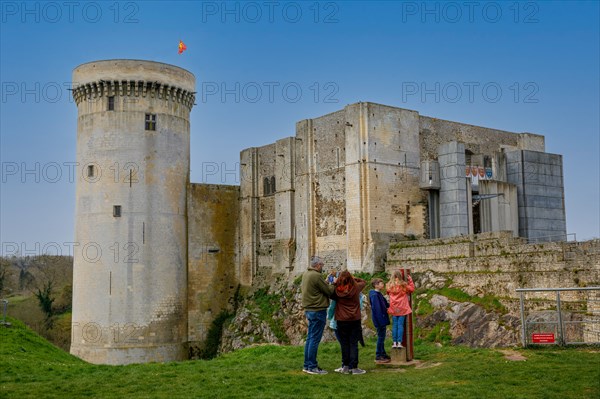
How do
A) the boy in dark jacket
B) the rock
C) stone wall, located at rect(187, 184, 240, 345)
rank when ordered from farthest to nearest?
stone wall, located at rect(187, 184, 240, 345) → the rock → the boy in dark jacket

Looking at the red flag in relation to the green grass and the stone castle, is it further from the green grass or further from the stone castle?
the green grass

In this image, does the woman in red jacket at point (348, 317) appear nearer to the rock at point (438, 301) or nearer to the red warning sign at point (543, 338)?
the red warning sign at point (543, 338)

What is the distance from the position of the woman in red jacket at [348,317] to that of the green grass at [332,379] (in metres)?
0.45

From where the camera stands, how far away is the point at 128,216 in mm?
37094

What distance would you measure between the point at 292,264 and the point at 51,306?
27.6 m

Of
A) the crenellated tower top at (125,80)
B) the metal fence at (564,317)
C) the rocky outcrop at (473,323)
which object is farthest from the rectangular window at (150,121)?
the metal fence at (564,317)

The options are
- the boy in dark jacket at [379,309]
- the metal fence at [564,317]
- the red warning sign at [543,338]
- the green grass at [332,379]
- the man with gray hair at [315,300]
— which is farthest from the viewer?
the metal fence at [564,317]

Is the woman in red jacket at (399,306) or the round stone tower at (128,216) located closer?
the woman in red jacket at (399,306)

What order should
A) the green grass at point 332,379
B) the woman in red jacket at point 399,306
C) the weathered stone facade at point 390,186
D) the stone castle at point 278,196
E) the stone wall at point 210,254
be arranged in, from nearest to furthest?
the green grass at point 332,379, the woman in red jacket at point 399,306, the weathered stone facade at point 390,186, the stone castle at point 278,196, the stone wall at point 210,254

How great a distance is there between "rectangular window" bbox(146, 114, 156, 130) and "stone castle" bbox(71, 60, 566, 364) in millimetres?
82

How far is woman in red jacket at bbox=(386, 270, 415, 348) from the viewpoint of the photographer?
1495 centimetres

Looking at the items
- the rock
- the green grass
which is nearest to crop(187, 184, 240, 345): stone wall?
the rock

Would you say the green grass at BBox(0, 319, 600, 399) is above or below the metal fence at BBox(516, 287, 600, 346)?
below

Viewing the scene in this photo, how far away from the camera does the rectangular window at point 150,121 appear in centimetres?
3812
